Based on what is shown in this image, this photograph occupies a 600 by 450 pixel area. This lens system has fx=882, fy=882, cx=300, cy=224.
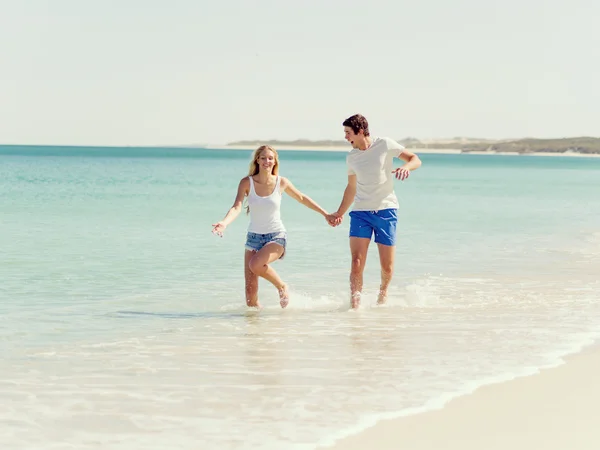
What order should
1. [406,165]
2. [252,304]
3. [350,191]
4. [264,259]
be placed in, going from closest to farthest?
[406,165] → [264,259] → [350,191] → [252,304]

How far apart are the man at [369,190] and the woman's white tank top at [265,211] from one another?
22.2 inches

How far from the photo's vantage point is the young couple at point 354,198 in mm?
8086

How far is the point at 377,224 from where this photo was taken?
326 inches

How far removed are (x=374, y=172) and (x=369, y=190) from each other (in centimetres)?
19

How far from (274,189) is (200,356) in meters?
2.11

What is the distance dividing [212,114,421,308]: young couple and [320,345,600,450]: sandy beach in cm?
287

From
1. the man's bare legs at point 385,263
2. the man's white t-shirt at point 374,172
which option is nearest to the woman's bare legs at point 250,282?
the man's white t-shirt at point 374,172

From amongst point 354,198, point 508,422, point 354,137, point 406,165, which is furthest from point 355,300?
point 508,422

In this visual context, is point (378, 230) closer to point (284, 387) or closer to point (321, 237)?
point (284, 387)

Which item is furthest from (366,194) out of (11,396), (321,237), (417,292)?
(321,237)

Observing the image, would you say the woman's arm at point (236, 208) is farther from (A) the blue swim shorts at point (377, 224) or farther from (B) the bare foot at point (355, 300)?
(B) the bare foot at point (355, 300)

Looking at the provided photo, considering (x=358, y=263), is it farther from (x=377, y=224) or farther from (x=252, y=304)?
(x=252, y=304)

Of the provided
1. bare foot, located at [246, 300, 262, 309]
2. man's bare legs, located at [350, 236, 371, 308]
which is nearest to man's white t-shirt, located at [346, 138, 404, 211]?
man's bare legs, located at [350, 236, 371, 308]

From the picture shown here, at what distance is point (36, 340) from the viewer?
23.3 feet
